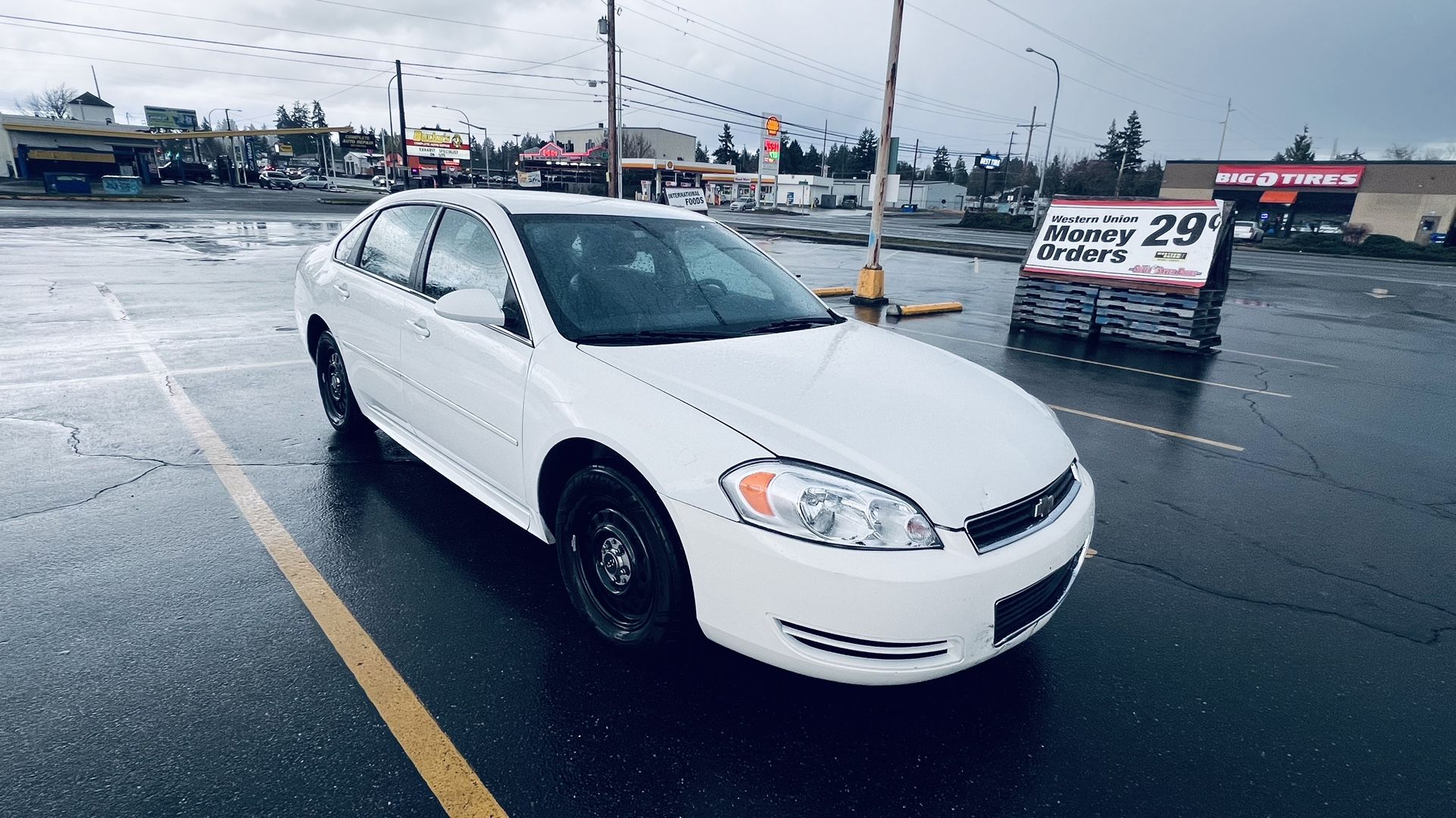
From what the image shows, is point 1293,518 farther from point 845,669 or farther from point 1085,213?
point 1085,213

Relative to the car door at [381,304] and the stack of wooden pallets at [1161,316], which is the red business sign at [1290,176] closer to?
the stack of wooden pallets at [1161,316]

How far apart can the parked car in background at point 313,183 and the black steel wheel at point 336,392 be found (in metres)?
74.0

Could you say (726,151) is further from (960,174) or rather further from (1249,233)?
(1249,233)

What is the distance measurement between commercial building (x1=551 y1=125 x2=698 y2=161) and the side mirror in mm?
97620

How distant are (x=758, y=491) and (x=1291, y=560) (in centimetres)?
338

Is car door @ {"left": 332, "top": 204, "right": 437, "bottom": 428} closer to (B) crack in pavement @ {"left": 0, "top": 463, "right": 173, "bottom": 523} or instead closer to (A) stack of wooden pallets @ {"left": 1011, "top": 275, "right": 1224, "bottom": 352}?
(B) crack in pavement @ {"left": 0, "top": 463, "right": 173, "bottom": 523}

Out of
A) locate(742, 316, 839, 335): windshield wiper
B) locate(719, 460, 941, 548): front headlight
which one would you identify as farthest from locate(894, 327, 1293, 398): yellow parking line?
locate(719, 460, 941, 548): front headlight

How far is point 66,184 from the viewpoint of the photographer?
40469 millimetres

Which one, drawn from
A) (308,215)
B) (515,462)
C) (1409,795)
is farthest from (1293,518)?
(308,215)

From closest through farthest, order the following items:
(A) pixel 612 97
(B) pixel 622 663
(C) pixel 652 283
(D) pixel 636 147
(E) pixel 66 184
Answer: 1. (B) pixel 622 663
2. (C) pixel 652 283
3. (A) pixel 612 97
4. (E) pixel 66 184
5. (D) pixel 636 147

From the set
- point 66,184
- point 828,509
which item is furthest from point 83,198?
point 828,509

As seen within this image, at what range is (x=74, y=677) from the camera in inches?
102

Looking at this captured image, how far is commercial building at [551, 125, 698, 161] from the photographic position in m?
100

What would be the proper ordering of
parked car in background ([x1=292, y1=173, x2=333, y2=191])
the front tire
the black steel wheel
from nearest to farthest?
the front tire, the black steel wheel, parked car in background ([x1=292, y1=173, x2=333, y2=191])
